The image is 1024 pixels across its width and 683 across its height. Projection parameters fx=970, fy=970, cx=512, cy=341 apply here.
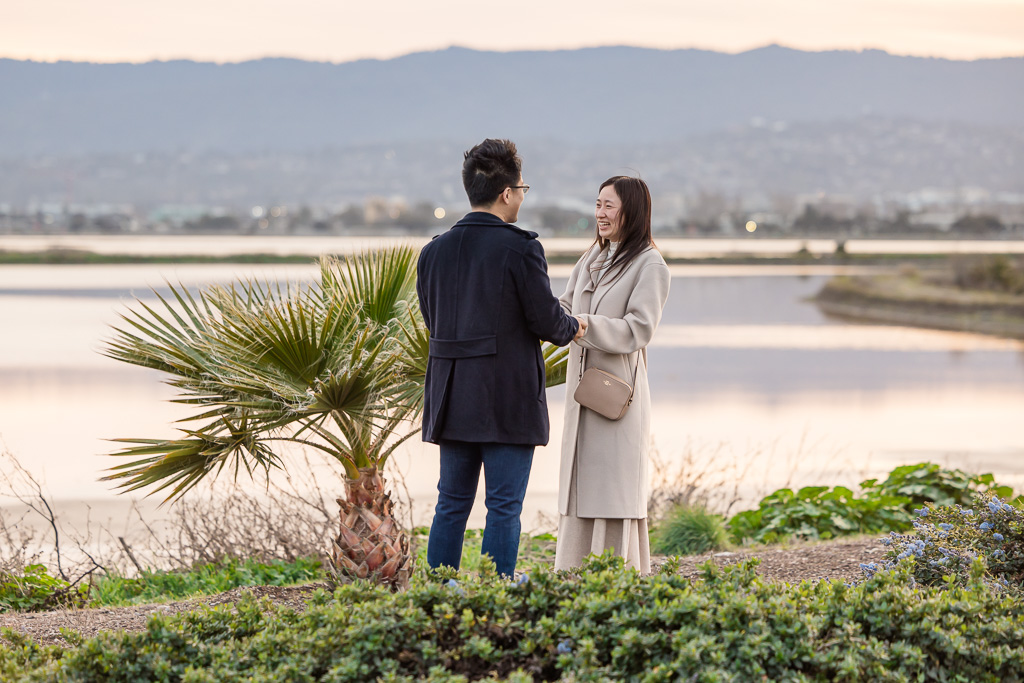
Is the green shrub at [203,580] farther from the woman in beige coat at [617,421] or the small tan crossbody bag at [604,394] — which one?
the small tan crossbody bag at [604,394]

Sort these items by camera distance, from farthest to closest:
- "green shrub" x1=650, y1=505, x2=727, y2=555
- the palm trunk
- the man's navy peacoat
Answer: "green shrub" x1=650, y1=505, x2=727, y2=555 < the palm trunk < the man's navy peacoat

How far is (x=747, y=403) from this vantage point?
1440 centimetres

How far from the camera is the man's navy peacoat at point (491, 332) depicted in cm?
360

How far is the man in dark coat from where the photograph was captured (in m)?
3.60

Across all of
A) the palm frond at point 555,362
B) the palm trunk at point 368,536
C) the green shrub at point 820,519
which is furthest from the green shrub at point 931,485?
the palm trunk at point 368,536

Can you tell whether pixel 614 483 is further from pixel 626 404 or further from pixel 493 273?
pixel 493 273

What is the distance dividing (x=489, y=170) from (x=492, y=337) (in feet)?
2.10

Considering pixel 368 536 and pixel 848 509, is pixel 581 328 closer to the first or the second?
pixel 368 536

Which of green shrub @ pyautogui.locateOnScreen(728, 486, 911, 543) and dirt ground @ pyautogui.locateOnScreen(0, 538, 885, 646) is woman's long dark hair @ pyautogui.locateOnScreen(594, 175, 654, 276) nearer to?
dirt ground @ pyautogui.locateOnScreen(0, 538, 885, 646)

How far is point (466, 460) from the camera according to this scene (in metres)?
3.79

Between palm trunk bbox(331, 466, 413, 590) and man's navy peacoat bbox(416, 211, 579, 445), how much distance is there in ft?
3.12

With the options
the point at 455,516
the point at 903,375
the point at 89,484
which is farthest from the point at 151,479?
the point at 903,375

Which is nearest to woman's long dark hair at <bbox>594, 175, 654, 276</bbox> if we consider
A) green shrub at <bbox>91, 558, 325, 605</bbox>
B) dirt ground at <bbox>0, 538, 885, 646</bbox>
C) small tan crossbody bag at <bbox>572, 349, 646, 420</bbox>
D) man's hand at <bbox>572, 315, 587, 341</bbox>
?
man's hand at <bbox>572, 315, 587, 341</bbox>

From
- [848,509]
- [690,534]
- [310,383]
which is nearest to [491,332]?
[310,383]
